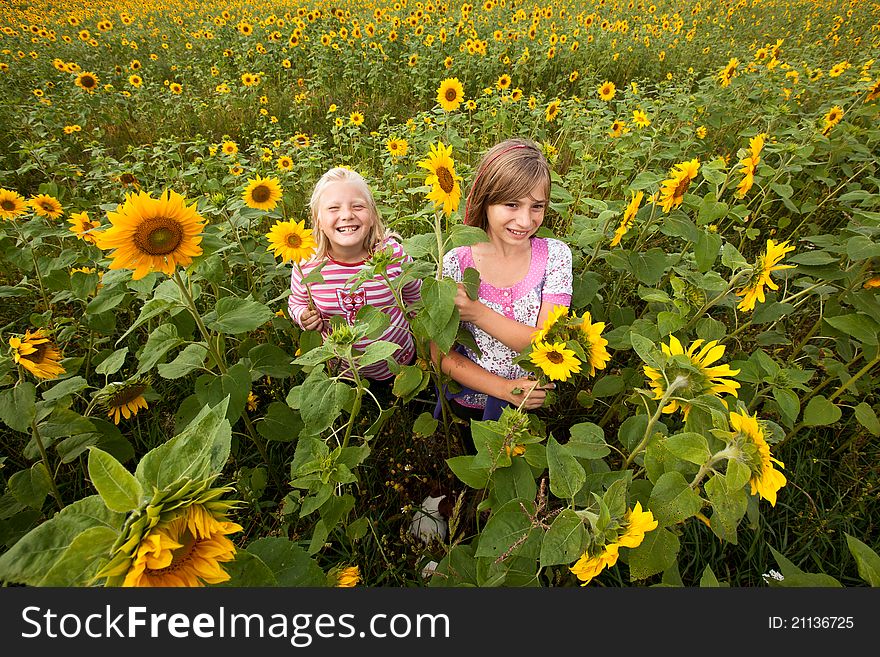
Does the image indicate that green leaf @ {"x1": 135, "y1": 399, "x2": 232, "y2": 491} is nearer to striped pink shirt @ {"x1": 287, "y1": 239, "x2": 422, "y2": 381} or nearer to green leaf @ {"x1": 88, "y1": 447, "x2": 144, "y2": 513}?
green leaf @ {"x1": 88, "y1": 447, "x2": 144, "y2": 513}

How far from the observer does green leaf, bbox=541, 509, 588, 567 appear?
89 centimetres

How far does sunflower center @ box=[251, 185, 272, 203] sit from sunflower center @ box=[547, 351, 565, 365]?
1.74 metres

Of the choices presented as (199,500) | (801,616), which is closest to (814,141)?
(801,616)

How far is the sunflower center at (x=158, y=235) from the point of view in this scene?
1194 mm

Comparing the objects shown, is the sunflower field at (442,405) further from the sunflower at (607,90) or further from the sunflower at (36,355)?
the sunflower at (607,90)

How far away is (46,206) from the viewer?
258 cm

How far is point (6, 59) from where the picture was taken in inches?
270

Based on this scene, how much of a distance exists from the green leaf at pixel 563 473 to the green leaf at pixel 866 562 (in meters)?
0.48

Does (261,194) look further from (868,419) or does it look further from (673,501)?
(868,419)

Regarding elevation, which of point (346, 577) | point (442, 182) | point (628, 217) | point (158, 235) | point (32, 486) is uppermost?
point (442, 182)

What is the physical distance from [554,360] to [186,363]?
1201mm

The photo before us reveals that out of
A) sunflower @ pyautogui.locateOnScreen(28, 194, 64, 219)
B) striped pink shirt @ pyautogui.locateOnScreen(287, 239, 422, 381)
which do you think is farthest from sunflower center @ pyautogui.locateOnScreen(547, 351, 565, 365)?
sunflower @ pyautogui.locateOnScreen(28, 194, 64, 219)

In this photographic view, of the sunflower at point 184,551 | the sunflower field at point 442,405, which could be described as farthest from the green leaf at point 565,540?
Result: the sunflower at point 184,551

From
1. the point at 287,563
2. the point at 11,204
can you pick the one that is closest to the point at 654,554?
the point at 287,563
